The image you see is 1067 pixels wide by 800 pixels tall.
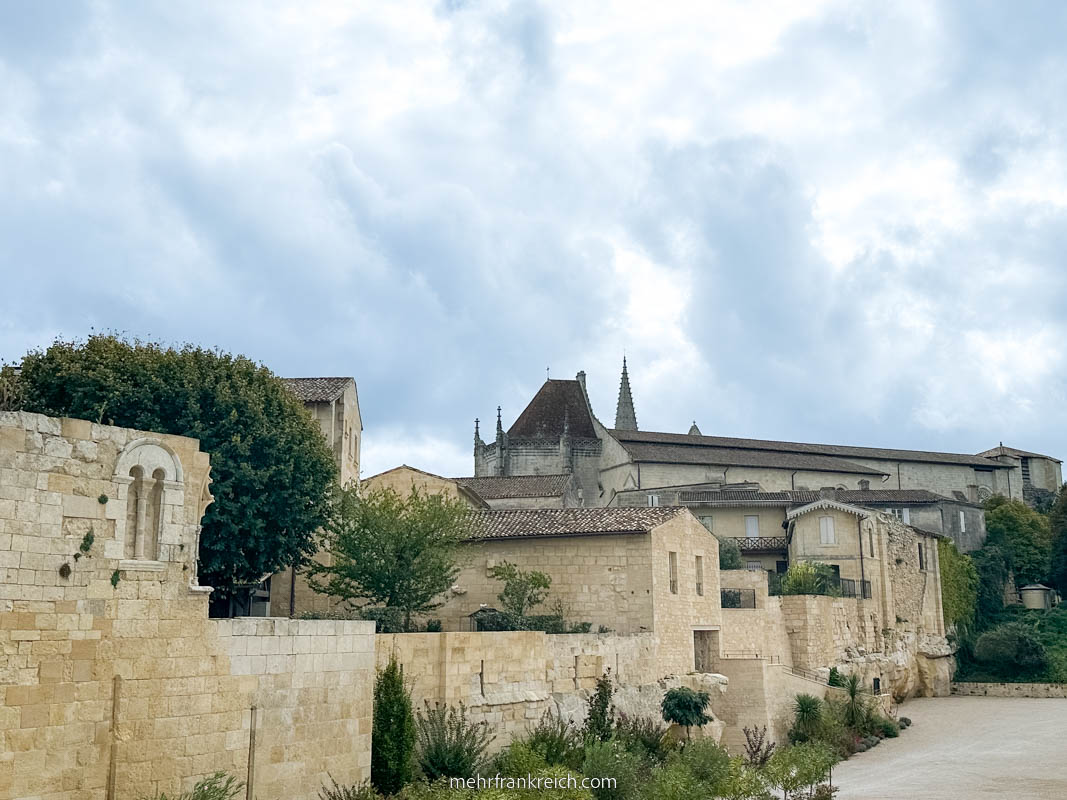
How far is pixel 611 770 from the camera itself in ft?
56.6

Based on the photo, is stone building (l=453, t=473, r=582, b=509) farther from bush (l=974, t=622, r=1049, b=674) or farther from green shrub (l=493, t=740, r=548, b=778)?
green shrub (l=493, t=740, r=548, b=778)

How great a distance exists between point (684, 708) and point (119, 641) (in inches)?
663

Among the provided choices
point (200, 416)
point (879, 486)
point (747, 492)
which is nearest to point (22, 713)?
point (200, 416)

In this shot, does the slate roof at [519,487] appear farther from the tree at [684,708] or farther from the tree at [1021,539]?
the tree at [684,708]

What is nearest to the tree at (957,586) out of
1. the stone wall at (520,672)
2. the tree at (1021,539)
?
the tree at (1021,539)

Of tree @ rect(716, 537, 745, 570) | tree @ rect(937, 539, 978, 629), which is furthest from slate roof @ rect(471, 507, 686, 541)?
tree @ rect(937, 539, 978, 629)

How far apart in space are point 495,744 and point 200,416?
405 inches

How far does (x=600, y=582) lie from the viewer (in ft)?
90.6

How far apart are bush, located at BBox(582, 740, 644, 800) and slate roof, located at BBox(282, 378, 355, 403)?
18.5 meters

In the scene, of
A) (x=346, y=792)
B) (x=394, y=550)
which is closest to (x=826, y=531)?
(x=394, y=550)

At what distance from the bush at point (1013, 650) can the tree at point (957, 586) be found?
294cm

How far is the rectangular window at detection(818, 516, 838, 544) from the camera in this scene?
4362 centimetres

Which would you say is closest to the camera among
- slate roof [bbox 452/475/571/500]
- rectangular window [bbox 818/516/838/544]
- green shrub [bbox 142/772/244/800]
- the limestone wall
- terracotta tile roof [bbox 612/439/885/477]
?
the limestone wall

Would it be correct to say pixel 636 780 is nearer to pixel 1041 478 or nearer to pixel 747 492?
pixel 747 492
